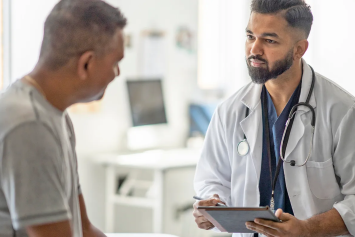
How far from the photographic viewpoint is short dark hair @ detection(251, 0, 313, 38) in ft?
6.32

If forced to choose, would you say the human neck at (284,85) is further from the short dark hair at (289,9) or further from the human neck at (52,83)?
the human neck at (52,83)

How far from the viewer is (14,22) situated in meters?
3.98

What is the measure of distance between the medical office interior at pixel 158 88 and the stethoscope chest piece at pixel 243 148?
1.77m

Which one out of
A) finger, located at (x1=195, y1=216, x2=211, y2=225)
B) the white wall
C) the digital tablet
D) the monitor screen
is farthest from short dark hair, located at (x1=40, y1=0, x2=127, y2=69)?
the monitor screen

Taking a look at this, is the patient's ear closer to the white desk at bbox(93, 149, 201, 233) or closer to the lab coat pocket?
the lab coat pocket

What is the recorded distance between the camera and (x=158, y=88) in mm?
4840

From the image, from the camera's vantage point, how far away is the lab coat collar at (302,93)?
6.38 ft

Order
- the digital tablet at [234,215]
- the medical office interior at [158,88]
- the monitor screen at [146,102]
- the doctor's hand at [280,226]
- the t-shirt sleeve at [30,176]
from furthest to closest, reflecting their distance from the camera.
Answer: the monitor screen at [146,102]
the medical office interior at [158,88]
the doctor's hand at [280,226]
the digital tablet at [234,215]
the t-shirt sleeve at [30,176]

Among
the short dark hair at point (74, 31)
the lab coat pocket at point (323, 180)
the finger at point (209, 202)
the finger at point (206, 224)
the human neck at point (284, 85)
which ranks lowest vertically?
the finger at point (206, 224)

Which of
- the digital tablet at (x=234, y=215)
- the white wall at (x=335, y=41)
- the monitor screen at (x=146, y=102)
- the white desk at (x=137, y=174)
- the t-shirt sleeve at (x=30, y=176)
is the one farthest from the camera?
the monitor screen at (x=146, y=102)

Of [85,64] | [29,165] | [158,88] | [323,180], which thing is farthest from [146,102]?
[29,165]

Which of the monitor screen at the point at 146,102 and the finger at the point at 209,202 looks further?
the monitor screen at the point at 146,102

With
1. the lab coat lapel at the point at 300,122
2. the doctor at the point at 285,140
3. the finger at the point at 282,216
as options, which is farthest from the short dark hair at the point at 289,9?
the finger at the point at 282,216

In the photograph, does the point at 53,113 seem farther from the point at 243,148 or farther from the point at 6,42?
the point at 6,42
